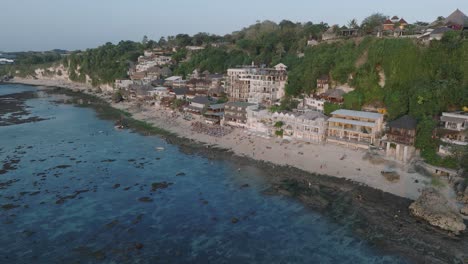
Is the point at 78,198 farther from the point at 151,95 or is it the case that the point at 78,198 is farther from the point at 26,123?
the point at 151,95

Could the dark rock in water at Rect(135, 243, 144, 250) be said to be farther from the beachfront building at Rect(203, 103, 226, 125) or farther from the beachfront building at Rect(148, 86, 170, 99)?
the beachfront building at Rect(148, 86, 170, 99)

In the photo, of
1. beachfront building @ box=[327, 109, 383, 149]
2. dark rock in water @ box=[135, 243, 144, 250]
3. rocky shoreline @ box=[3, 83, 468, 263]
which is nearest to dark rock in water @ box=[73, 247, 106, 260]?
dark rock in water @ box=[135, 243, 144, 250]

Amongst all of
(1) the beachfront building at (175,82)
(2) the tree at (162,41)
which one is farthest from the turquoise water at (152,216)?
(2) the tree at (162,41)

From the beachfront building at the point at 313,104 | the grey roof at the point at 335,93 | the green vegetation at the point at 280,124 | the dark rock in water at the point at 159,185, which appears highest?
the grey roof at the point at 335,93

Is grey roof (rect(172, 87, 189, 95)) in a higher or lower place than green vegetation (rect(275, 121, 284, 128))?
higher

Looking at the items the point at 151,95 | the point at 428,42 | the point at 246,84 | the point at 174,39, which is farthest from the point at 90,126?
the point at 174,39

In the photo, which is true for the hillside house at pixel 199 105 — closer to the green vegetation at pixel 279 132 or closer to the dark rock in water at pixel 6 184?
the green vegetation at pixel 279 132

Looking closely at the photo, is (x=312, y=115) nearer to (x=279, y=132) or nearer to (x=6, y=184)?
(x=279, y=132)

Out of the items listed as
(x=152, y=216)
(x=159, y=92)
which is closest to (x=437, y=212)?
(x=152, y=216)
